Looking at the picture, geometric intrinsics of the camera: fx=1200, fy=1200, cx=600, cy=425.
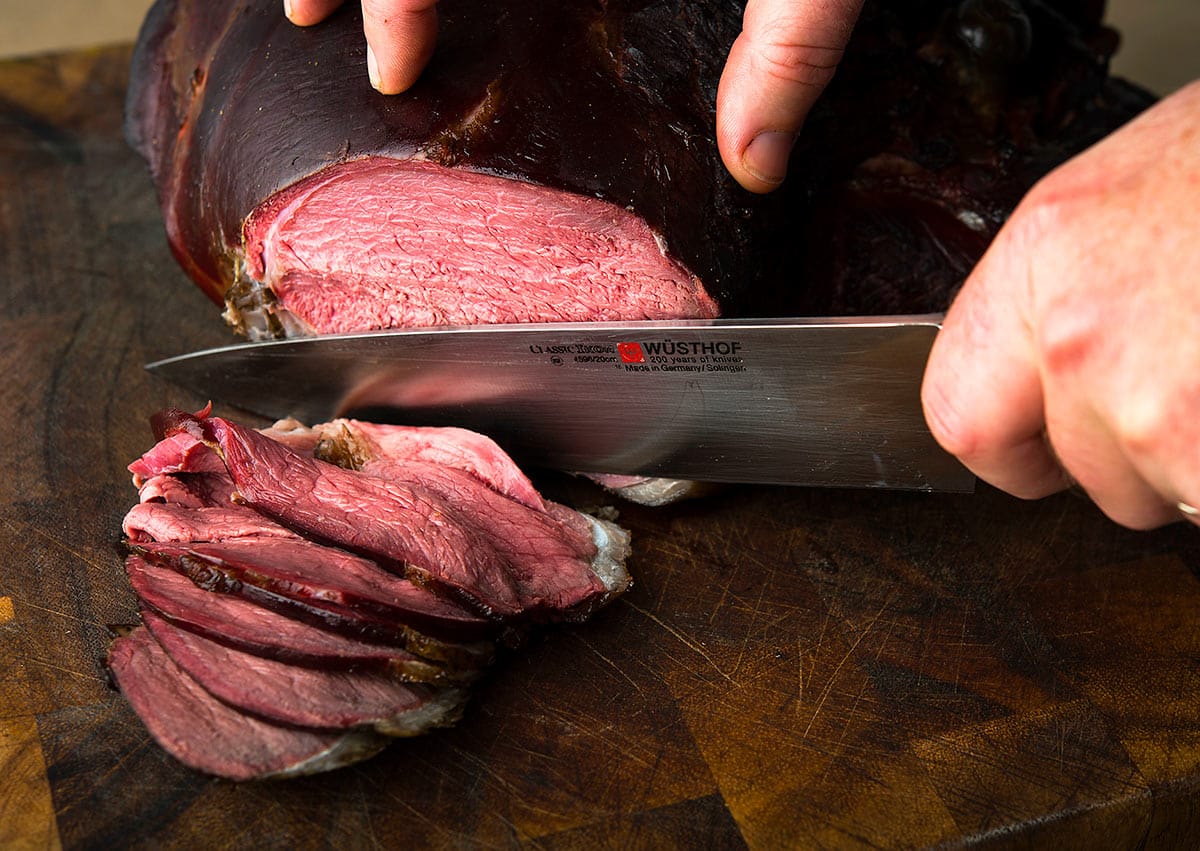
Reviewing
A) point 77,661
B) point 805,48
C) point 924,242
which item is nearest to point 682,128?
point 805,48

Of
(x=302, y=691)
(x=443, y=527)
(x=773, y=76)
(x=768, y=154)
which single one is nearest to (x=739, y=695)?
(x=443, y=527)

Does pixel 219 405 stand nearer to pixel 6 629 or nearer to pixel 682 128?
pixel 6 629

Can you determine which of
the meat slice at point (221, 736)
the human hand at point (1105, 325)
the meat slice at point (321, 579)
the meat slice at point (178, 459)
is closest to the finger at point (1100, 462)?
the human hand at point (1105, 325)

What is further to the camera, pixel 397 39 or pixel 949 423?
pixel 397 39

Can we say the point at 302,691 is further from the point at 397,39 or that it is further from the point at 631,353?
the point at 397,39

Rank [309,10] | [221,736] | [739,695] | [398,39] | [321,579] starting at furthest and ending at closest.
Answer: [309,10]
[398,39]
[739,695]
[321,579]
[221,736]

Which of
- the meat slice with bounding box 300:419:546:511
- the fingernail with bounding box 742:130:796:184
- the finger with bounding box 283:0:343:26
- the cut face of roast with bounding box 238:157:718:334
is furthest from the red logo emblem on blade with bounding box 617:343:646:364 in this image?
the finger with bounding box 283:0:343:26

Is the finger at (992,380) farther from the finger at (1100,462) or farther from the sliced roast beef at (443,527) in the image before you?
the sliced roast beef at (443,527)
